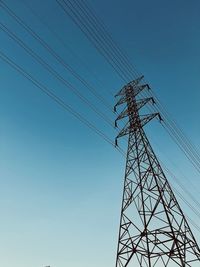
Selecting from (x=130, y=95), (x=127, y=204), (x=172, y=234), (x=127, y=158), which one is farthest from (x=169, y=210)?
(x=130, y=95)

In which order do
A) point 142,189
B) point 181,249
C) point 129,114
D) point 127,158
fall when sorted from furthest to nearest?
point 129,114 → point 127,158 → point 142,189 → point 181,249

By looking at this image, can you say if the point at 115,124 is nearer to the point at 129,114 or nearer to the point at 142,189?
the point at 129,114

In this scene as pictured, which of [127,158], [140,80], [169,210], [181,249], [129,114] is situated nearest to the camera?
[181,249]

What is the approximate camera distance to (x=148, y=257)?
1563 centimetres

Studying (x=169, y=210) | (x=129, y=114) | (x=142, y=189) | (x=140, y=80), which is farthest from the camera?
(x=140, y=80)

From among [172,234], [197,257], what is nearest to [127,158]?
[172,234]

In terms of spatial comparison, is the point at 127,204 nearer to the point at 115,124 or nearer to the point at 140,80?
the point at 115,124

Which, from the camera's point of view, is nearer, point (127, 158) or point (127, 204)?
point (127, 204)

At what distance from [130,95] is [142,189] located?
9222 millimetres

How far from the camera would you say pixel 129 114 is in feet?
74.9

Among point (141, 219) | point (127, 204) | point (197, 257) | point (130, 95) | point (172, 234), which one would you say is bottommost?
point (197, 257)

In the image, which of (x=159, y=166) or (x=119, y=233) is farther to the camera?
(x=159, y=166)

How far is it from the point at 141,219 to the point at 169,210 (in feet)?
5.54

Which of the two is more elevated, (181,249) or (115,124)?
(115,124)
